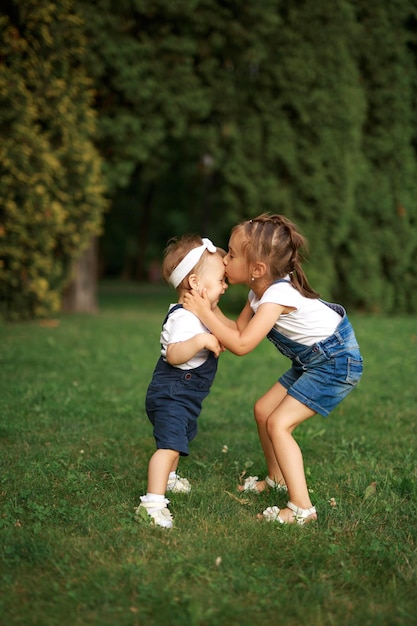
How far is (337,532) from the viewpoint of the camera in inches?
116

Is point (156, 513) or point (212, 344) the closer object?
point (156, 513)

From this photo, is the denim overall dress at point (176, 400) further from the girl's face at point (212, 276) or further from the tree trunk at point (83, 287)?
the tree trunk at point (83, 287)

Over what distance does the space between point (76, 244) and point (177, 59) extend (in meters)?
3.44

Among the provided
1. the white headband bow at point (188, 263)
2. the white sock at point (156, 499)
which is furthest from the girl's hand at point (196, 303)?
the white sock at point (156, 499)

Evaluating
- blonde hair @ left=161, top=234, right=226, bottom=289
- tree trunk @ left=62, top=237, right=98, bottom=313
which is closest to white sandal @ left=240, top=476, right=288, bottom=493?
blonde hair @ left=161, top=234, right=226, bottom=289

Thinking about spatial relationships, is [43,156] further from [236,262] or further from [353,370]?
[353,370]

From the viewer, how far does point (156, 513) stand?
3.03 m

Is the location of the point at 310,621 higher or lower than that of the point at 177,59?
lower

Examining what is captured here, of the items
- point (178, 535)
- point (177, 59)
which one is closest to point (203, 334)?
point (178, 535)

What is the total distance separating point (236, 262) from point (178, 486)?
3.89ft

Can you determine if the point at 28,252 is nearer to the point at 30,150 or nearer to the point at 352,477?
the point at 30,150

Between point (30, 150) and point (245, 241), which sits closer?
point (245, 241)

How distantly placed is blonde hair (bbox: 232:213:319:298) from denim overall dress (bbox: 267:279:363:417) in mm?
77

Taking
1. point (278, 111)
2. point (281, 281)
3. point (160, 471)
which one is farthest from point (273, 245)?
point (278, 111)
